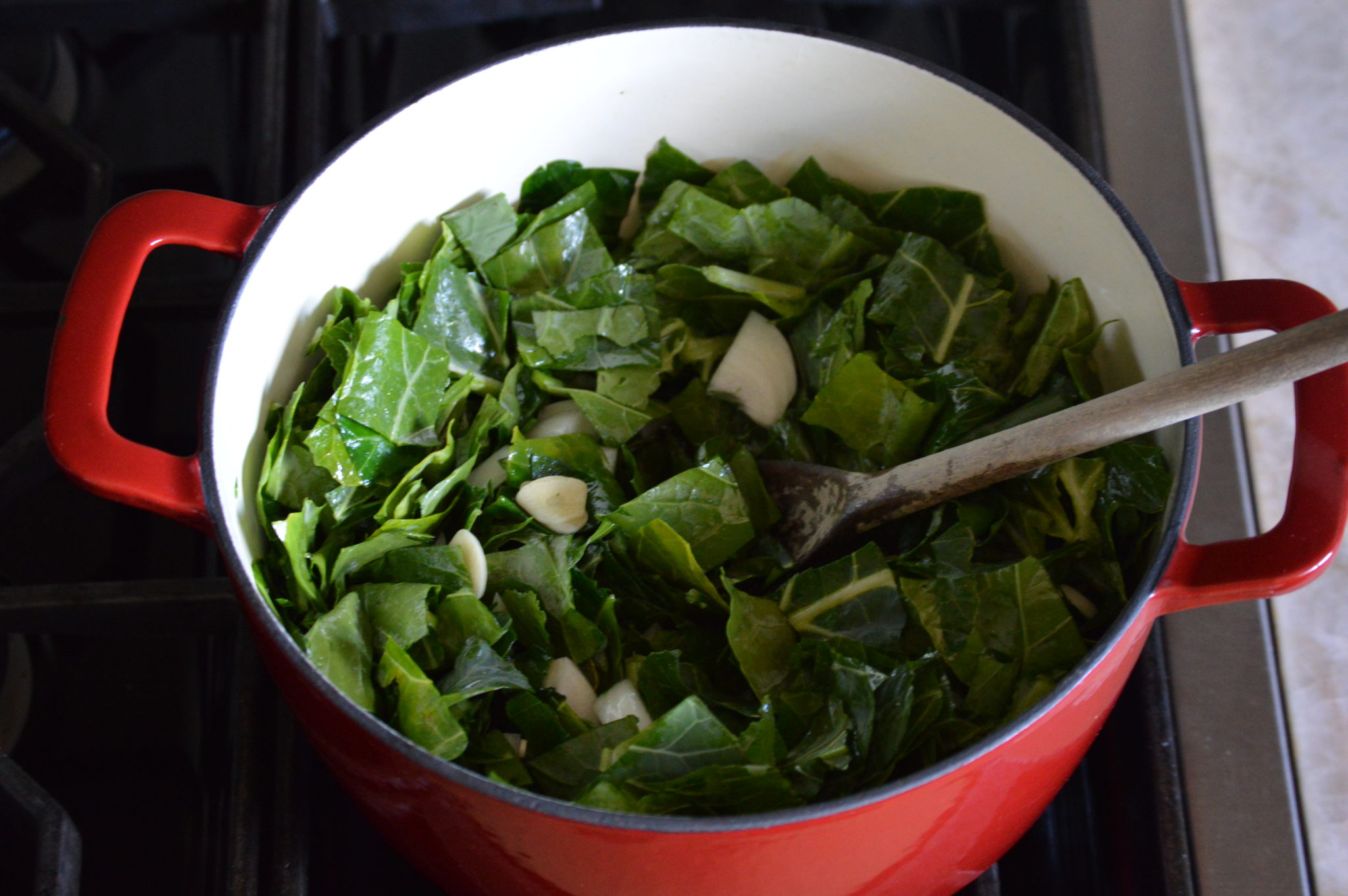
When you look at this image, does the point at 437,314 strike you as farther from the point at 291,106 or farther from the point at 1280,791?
the point at 1280,791

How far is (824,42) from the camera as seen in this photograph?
994 millimetres

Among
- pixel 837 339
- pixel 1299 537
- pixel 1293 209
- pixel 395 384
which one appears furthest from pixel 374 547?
pixel 1293 209

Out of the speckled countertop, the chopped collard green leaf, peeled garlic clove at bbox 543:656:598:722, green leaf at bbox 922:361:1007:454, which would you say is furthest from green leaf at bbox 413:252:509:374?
the speckled countertop

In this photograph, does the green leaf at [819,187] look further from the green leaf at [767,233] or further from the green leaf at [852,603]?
the green leaf at [852,603]

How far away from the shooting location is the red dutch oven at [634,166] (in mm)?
680

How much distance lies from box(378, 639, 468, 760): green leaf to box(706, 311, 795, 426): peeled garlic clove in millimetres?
398

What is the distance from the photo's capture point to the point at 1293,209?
1.25 metres

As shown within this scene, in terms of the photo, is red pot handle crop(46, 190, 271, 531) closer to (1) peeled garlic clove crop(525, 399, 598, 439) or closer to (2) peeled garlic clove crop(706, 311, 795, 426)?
(1) peeled garlic clove crop(525, 399, 598, 439)

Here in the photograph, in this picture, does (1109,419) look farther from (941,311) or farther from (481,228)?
(481,228)

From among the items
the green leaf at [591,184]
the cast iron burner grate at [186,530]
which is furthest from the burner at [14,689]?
the green leaf at [591,184]

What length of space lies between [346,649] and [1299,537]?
2.25 ft

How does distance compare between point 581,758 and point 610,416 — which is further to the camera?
point 610,416

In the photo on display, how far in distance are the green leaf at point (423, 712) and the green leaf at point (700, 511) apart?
21cm

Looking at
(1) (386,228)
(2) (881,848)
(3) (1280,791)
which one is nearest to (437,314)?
(1) (386,228)
